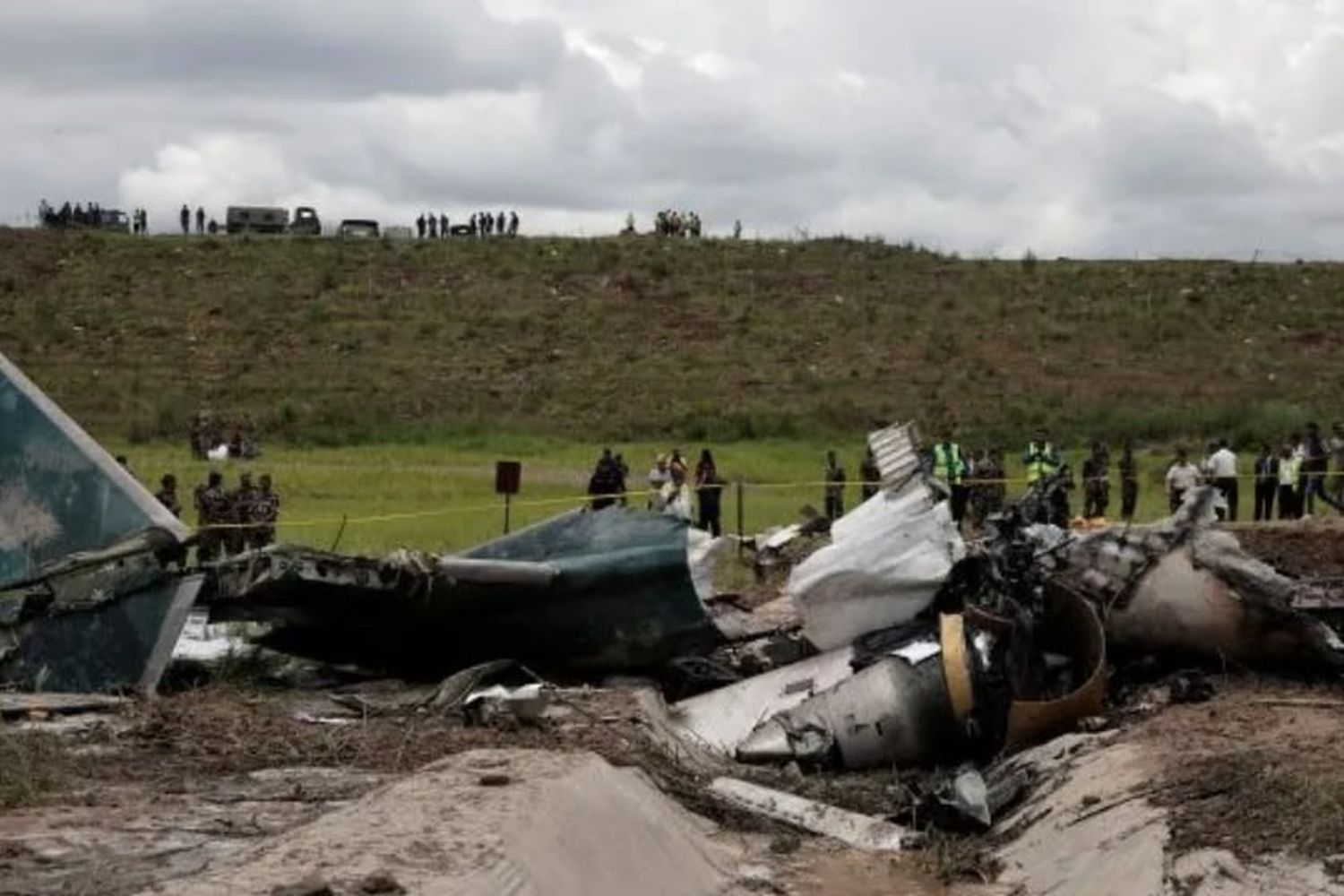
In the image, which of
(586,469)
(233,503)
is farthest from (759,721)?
(586,469)

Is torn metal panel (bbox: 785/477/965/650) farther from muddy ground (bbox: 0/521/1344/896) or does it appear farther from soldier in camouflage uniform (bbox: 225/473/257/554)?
soldier in camouflage uniform (bbox: 225/473/257/554)

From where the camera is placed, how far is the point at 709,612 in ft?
46.0

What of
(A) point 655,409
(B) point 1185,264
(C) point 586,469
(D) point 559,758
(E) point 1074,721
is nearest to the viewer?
(D) point 559,758

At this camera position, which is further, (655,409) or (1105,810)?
(655,409)

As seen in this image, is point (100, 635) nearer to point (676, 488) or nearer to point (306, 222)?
point (676, 488)

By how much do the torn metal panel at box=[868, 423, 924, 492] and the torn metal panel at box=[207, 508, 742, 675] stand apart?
143cm

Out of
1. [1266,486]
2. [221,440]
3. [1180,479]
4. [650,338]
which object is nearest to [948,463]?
[1180,479]

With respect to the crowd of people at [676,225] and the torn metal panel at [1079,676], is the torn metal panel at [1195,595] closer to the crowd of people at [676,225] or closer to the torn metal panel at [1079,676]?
the torn metal panel at [1079,676]

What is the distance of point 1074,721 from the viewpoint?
1205 cm

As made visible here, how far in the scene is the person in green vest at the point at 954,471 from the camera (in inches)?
884

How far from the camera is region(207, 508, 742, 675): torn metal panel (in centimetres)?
1248

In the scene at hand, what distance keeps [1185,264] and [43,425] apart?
165 feet

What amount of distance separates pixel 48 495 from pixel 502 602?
9.22ft

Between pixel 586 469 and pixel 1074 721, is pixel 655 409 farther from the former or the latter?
pixel 1074 721
